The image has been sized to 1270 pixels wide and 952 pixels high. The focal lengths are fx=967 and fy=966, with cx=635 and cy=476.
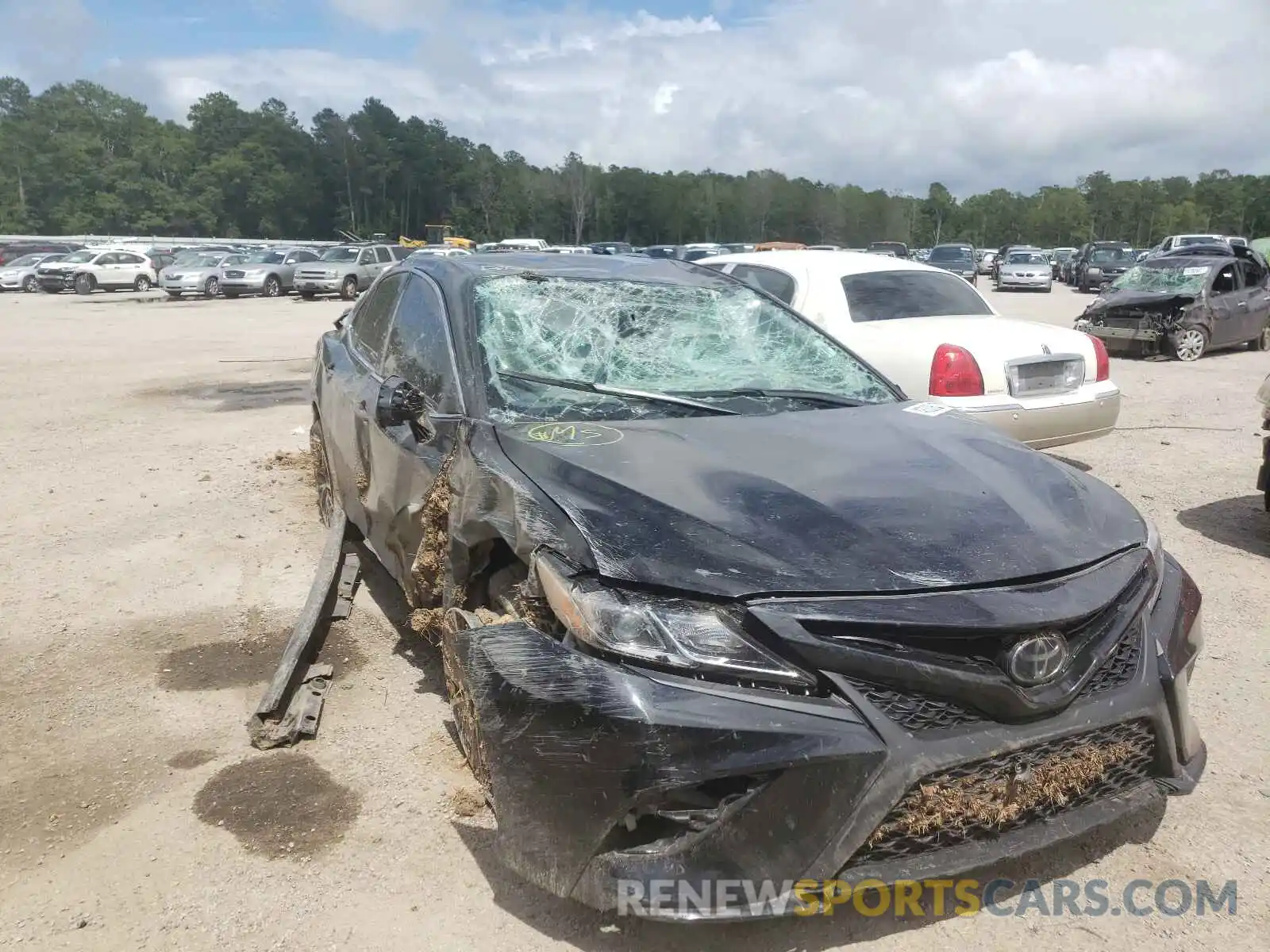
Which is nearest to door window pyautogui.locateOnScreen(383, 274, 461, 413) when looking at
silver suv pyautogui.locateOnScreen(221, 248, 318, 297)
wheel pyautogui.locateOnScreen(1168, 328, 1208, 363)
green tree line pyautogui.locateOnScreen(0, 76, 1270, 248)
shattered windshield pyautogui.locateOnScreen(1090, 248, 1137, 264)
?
wheel pyautogui.locateOnScreen(1168, 328, 1208, 363)

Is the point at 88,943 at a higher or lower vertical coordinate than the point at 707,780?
lower

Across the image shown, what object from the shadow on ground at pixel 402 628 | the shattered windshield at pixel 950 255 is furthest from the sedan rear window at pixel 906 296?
the shattered windshield at pixel 950 255

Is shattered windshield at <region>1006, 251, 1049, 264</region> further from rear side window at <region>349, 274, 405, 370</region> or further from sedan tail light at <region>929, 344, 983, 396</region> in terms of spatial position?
rear side window at <region>349, 274, 405, 370</region>

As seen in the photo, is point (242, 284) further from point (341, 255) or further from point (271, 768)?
point (271, 768)

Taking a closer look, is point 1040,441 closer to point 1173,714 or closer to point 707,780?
point 1173,714

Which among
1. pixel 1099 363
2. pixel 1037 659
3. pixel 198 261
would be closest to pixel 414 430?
pixel 1037 659

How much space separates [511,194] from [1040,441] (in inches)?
4414

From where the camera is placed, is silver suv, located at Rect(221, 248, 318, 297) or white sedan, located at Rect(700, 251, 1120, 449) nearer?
white sedan, located at Rect(700, 251, 1120, 449)

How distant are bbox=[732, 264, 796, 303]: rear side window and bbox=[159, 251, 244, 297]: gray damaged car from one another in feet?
90.9

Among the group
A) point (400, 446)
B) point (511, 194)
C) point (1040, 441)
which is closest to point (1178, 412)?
point (1040, 441)

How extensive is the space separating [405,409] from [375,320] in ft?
5.44

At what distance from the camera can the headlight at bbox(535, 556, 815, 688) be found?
2.17m

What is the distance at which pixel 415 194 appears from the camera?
11412cm

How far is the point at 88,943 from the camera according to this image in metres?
2.42
